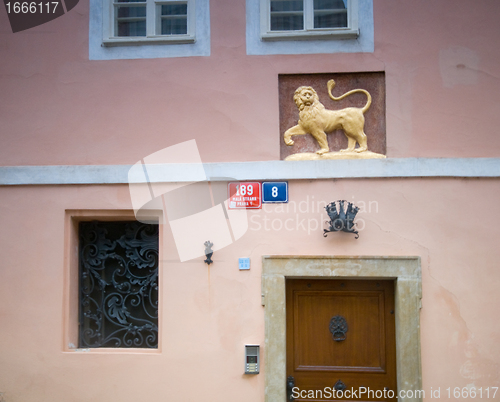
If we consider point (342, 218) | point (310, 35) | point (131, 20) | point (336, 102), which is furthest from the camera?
point (131, 20)

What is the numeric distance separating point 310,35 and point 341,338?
10.6 feet

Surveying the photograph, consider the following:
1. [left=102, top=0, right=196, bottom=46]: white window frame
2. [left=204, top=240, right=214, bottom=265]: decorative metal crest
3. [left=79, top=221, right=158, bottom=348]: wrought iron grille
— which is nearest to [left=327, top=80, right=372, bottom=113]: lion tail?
[left=102, top=0, right=196, bottom=46]: white window frame

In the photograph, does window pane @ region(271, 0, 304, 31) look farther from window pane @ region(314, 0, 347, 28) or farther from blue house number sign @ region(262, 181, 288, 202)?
blue house number sign @ region(262, 181, 288, 202)

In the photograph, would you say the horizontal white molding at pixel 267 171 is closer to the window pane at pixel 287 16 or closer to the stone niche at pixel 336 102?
the stone niche at pixel 336 102

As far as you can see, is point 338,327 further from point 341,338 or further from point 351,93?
point 351,93

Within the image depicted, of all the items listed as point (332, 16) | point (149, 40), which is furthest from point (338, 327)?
point (149, 40)

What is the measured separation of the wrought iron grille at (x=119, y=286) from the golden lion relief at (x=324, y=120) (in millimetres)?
1987

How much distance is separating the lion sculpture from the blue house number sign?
50 cm

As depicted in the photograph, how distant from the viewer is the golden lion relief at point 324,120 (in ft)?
17.1

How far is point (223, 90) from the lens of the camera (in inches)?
207

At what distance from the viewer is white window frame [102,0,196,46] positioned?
Result: 17.4 ft

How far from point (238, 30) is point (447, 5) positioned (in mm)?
2223

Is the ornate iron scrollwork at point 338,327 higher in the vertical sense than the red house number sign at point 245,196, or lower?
lower

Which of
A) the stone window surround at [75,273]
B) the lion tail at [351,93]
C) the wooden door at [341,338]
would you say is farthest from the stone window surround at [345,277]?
the lion tail at [351,93]
